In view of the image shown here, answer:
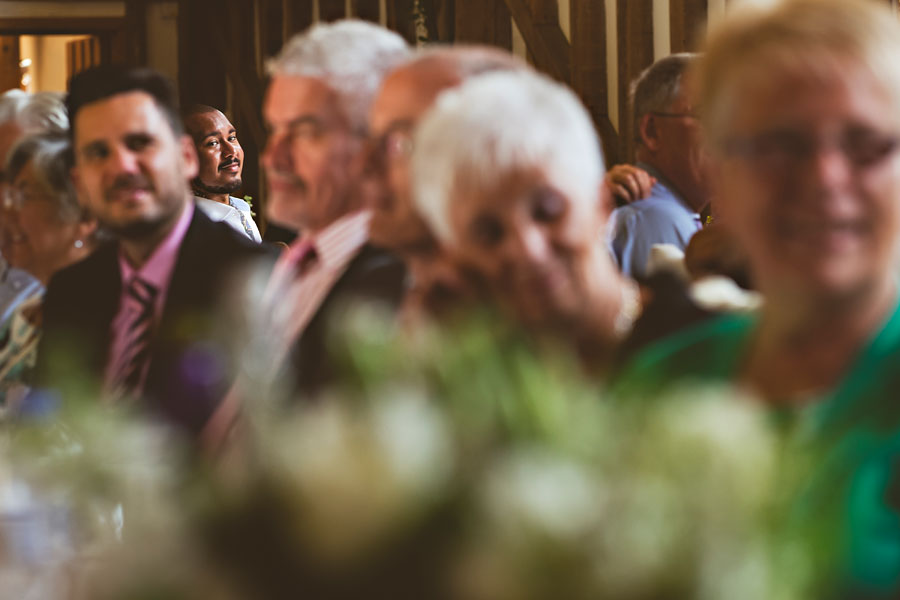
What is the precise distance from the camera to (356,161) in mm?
1554

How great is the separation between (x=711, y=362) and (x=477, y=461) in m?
0.60

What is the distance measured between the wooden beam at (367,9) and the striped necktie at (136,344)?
9483mm

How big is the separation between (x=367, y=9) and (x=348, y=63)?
984 cm

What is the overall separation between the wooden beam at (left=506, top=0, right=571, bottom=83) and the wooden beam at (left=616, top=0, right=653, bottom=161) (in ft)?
2.31

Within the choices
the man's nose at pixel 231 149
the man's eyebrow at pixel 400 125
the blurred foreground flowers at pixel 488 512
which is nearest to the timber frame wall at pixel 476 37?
the man's nose at pixel 231 149

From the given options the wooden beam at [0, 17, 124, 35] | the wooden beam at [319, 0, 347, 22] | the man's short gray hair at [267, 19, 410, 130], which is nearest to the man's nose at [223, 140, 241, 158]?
the man's short gray hair at [267, 19, 410, 130]

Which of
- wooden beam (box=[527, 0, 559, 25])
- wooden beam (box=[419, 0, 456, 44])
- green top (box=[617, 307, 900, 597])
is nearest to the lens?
green top (box=[617, 307, 900, 597])

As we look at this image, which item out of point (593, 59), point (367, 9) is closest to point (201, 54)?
point (367, 9)

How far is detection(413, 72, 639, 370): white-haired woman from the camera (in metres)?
1.18

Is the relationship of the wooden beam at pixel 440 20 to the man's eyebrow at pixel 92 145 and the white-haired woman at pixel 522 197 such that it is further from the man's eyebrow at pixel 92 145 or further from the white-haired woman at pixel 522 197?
the white-haired woman at pixel 522 197

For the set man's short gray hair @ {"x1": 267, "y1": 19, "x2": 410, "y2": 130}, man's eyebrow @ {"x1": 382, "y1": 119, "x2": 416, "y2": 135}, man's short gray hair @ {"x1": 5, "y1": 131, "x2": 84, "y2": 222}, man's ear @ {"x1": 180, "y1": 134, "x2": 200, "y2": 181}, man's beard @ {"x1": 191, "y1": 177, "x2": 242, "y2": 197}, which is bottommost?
man's beard @ {"x1": 191, "y1": 177, "x2": 242, "y2": 197}

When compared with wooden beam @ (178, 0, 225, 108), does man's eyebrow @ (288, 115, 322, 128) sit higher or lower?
higher

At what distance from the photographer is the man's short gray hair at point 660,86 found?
3.15 metres

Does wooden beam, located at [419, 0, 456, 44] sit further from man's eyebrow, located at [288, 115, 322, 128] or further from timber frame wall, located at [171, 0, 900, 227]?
man's eyebrow, located at [288, 115, 322, 128]
